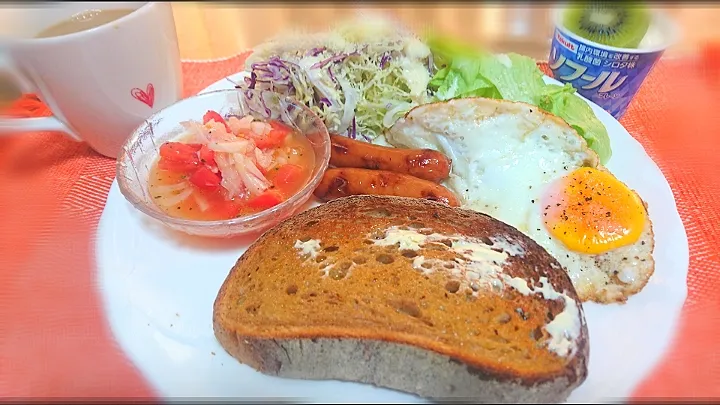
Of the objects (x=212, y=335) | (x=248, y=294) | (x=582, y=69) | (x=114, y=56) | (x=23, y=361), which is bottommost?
(x=23, y=361)

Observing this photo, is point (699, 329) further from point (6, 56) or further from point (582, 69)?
point (6, 56)

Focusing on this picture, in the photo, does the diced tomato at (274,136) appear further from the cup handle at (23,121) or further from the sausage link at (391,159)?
the cup handle at (23,121)

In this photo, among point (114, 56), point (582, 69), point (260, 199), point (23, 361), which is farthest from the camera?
point (582, 69)

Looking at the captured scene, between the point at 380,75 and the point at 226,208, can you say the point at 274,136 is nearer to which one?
the point at 226,208

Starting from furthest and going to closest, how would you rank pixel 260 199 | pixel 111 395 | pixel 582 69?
pixel 582 69
pixel 260 199
pixel 111 395

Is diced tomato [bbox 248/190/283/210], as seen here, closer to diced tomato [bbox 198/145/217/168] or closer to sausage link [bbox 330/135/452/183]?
diced tomato [bbox 198/145/217/168]

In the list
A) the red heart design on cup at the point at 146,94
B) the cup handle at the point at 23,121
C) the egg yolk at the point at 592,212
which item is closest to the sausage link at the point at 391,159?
the egg yolk at the point at 592,212

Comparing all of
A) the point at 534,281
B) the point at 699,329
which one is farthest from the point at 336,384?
the point at 699,329
